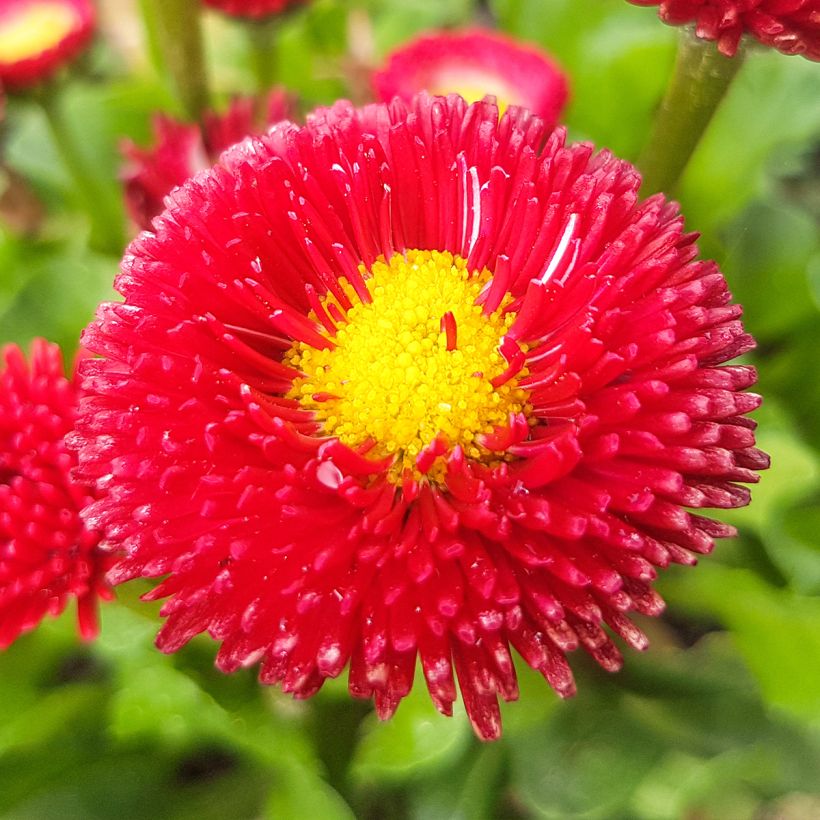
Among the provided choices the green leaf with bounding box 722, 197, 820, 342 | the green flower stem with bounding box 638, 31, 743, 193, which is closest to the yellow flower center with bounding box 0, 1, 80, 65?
the green flower stem with bounding box 638, 31, 743, 193

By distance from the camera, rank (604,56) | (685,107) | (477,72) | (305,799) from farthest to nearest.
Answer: (604,56) → (477,72) → (305,799) → (685,107)

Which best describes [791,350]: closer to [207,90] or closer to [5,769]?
[207,90]

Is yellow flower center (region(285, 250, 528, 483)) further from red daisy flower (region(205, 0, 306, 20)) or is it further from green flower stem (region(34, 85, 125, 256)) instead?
green flower stem (region(34, 85, 125, 256))

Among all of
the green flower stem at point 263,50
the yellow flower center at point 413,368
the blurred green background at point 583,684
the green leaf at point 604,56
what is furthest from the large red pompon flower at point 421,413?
the green leaf at point 604,56

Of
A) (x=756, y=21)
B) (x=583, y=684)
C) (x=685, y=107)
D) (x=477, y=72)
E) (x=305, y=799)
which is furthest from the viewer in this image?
(x=477, y=72)

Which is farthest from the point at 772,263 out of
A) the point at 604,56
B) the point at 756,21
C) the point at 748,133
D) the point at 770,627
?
the point at 756,21

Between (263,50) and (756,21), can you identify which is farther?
(263,50)

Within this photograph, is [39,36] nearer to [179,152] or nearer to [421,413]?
[179,152]

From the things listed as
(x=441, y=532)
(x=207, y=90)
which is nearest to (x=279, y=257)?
(x=441, y=532)
